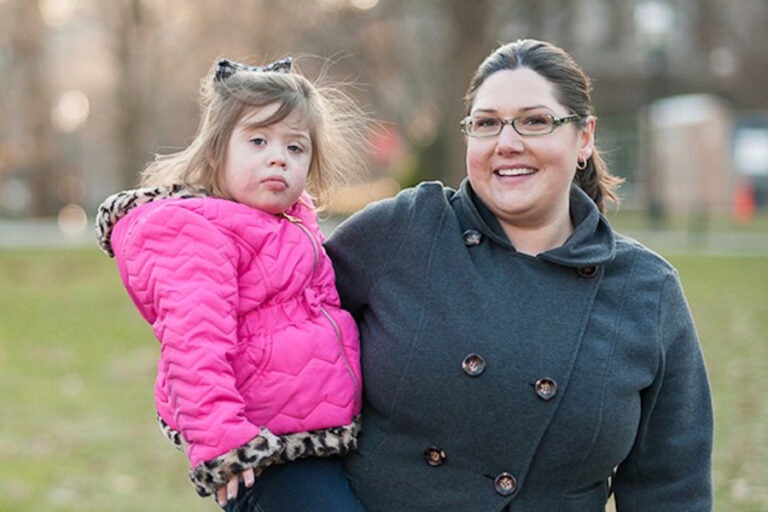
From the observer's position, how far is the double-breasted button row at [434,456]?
308 cm

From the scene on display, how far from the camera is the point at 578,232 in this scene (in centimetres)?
326

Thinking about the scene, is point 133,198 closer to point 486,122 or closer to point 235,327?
point 235,327

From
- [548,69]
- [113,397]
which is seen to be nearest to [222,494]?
[548,69]

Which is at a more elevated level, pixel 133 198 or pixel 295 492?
pixel 133 198

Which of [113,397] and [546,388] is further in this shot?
[113,397]

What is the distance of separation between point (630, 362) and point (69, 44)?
1920 inches

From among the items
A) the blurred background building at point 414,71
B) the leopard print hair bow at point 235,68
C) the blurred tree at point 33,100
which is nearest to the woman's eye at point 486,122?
the leopard print hair bow at point 235,68

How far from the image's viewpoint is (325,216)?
12.4 ft

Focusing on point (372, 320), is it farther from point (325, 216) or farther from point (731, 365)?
point (731, 365)

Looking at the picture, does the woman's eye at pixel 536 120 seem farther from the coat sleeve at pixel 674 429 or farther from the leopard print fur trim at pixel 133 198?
the leopard print fur trim at pixel 133 198

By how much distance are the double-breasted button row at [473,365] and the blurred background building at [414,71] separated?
53.6 feet

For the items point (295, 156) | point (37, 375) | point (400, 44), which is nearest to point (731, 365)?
point (37, 375)

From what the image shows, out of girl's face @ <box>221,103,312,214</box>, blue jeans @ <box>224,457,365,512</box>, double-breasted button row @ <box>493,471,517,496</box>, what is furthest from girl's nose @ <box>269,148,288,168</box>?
double-breasted button row @ <box>493,471,517,496</box>

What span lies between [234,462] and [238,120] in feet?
2.94
